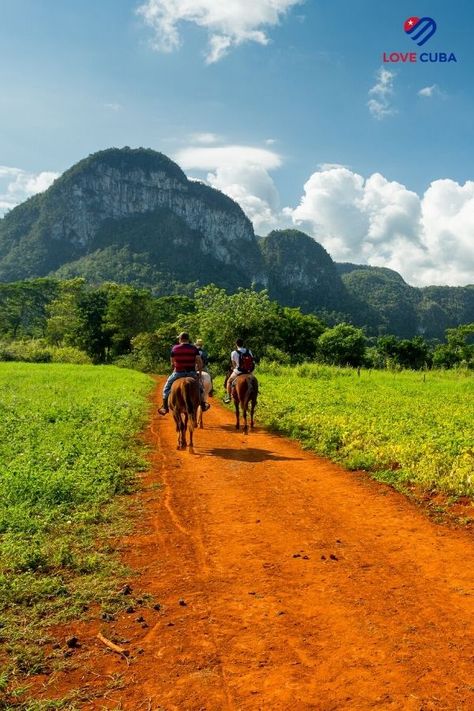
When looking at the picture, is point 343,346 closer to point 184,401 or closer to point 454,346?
point 454,346

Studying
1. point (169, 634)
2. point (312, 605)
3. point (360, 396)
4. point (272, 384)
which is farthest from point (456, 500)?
point (272, 384)

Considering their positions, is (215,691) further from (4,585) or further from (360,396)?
(360,396)

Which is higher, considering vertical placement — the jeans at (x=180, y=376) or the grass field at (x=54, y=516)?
the jeans at (x=180, y=376)

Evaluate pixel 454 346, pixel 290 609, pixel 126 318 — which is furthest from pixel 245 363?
pixel 454 346

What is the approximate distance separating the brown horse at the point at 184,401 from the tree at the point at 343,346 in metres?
62.7

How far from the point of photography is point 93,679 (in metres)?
4.09

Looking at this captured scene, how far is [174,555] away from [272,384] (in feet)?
63.8

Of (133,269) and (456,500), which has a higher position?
(133,269)

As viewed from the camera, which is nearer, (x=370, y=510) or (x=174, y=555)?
(x=174, y=555)

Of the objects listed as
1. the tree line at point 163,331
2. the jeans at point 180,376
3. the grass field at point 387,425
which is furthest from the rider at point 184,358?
the tree line at point 163,331

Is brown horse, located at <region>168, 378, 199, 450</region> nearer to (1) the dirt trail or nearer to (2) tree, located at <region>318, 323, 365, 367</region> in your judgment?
(1) the dirt trail

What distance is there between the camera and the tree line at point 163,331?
38875 millimetres

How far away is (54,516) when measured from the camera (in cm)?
758

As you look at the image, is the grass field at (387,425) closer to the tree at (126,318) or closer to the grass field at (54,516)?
the grass field at (54,516)
